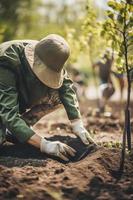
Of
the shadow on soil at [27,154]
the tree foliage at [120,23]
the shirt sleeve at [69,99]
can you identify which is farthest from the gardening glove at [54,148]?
the tree foliage at [120,23]

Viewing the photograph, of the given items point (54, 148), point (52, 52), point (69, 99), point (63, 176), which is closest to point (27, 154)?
point (54, 148)

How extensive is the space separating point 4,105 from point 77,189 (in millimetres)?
1505

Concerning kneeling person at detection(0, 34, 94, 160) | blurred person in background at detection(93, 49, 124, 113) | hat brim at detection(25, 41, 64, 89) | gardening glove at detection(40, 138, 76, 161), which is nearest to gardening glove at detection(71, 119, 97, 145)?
kneeling person at detection(0, 34, 94, 160)

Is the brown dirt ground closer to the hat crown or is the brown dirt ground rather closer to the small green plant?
the small green plant

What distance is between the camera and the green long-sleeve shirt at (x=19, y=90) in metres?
6.04

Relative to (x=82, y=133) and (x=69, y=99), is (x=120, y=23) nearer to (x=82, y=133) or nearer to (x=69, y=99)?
(x=69, y=99)

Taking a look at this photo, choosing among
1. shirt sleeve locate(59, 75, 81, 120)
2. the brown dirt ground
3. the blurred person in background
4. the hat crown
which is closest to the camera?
the brown dirt ground

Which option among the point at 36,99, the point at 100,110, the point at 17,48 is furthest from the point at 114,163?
the point at 100,110

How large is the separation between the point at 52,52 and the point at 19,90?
661 mm

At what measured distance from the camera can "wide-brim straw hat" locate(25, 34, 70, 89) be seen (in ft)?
20.3

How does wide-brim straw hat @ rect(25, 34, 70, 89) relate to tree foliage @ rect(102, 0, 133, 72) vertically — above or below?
below

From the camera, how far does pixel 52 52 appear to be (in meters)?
6.17

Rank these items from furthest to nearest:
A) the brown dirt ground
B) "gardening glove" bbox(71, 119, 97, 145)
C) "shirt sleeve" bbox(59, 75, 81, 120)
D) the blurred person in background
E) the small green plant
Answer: the blurred person in background, "shirt sleeve" bbox(59, 75, 81, 120), "gardening glove" bbox(71, 119, 97, 145), the small green plant, the brown dirt ground

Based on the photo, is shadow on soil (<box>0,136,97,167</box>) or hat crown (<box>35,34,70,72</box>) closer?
shadow on soil (<box>0,136,97,167</box>)
